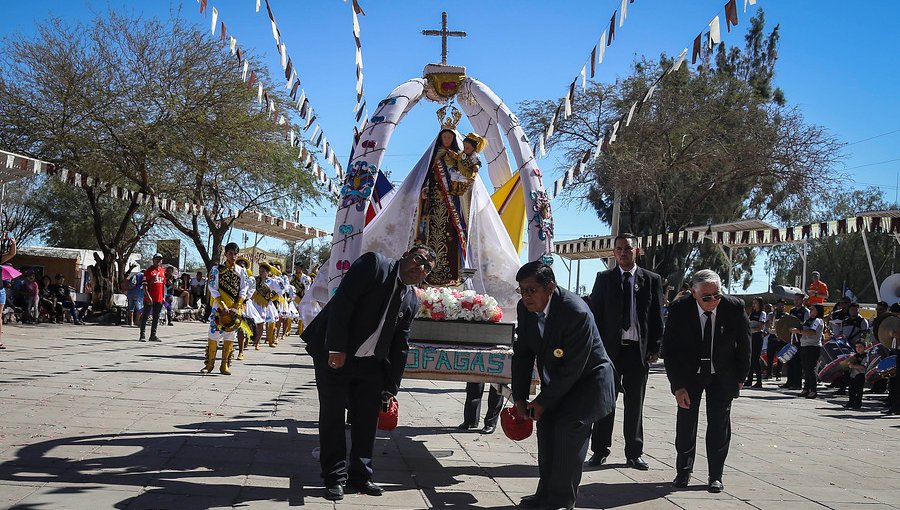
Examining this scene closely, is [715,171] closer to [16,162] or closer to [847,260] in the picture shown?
[16,162]

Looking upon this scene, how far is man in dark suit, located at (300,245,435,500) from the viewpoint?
615 centimetres

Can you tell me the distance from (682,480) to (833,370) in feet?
37.7

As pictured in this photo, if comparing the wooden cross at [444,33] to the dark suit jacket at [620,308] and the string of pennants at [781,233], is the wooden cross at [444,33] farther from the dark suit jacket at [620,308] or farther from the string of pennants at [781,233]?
the string of pennants at [781,233]

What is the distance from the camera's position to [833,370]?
17.1 m

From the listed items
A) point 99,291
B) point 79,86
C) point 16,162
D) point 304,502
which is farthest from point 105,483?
point 99,291

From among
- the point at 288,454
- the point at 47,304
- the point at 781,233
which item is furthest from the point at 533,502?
the point at 47,304

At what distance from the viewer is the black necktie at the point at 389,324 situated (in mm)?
6359

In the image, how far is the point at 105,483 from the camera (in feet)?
19.0

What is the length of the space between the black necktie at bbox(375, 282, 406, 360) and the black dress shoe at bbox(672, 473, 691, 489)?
2433mm

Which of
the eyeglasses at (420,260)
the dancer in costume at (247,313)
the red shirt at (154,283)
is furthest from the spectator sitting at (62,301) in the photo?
the eyeglasses at (420,260)

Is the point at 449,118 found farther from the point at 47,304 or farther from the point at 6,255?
the point at 47,304

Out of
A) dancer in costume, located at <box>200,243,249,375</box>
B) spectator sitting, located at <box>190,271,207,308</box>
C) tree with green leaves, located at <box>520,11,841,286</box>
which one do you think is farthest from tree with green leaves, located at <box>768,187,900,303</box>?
dancer in costume, located at <box>200,243,249,375</box>

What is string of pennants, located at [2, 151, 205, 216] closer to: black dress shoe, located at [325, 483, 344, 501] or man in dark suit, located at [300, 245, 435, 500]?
man in dark suit, located at [300, 245, 435, 500]

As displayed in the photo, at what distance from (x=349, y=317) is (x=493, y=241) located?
4263 millimetres
